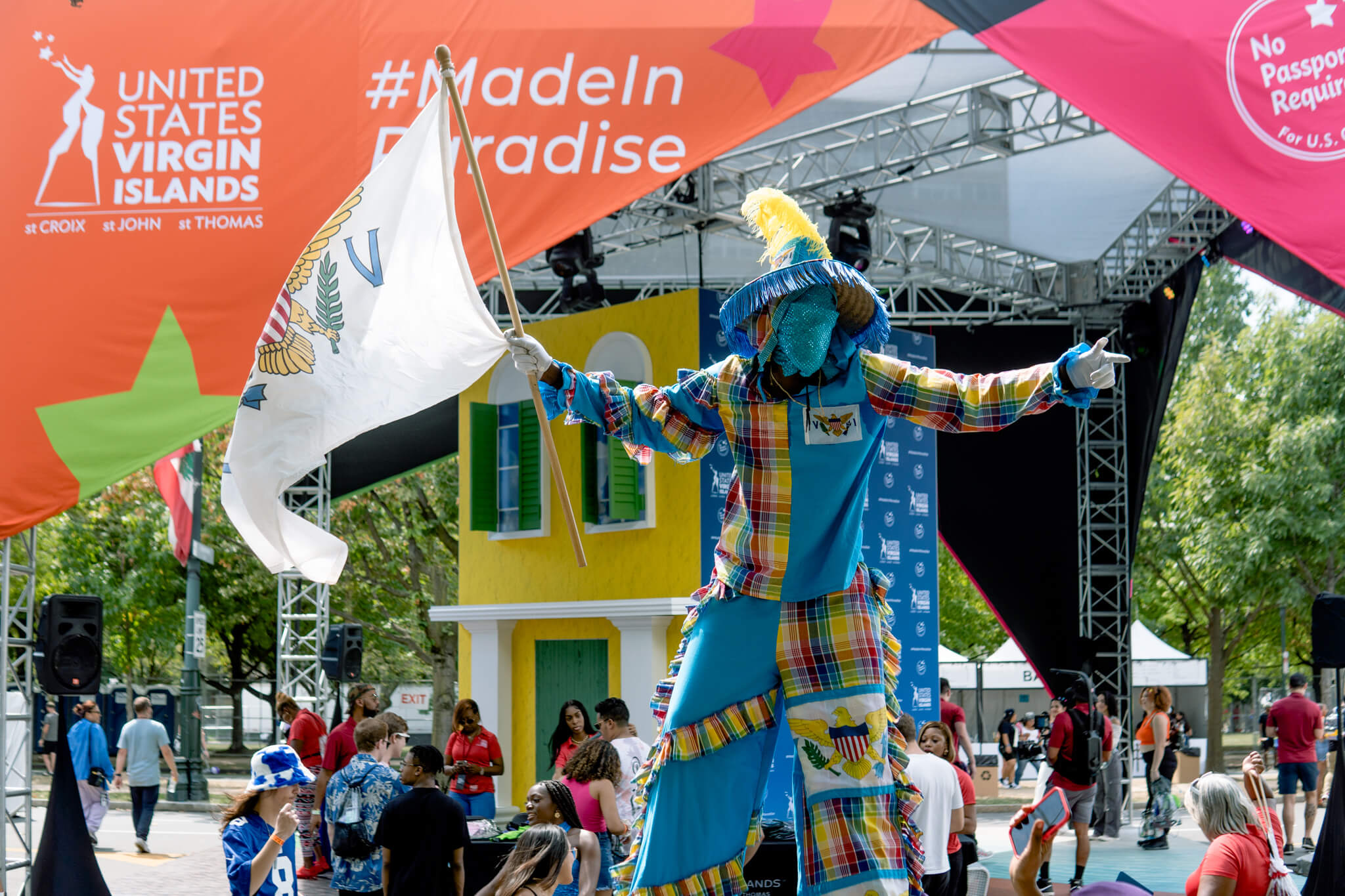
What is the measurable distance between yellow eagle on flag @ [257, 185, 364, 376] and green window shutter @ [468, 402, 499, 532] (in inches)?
396

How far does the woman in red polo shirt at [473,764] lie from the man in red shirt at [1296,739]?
666cm

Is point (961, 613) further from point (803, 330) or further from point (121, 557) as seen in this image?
point (803, 330)

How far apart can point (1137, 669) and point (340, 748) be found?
21.1 m

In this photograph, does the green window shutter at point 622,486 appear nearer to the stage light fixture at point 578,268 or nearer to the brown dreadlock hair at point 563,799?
the stage light fixture at point 578,268

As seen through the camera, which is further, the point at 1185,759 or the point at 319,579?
the point at 1185,759

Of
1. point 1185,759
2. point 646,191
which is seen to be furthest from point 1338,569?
point 646,191

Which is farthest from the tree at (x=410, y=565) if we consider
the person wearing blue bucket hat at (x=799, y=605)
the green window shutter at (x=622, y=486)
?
the person wearing blue bucket hat at (x=799, y=605)

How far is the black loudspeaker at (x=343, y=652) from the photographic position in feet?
42.9

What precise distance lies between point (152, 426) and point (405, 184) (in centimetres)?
216

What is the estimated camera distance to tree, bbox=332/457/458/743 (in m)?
22.2

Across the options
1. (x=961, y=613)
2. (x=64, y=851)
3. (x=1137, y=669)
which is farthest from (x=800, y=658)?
(x=961, y=613)

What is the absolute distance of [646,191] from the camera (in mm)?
6203

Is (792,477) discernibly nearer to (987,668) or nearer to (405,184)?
(405,184)

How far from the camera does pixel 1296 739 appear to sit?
1141cm
